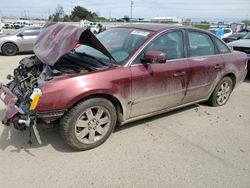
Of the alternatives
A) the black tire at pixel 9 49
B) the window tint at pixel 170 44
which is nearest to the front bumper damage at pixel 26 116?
the window tint at pixel 170 44

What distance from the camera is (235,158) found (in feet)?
10.1

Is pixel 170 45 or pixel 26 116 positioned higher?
pixel 170 45

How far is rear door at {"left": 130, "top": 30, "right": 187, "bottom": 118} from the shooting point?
129 inches

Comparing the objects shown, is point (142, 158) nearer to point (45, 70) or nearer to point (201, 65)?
point (45, 70)

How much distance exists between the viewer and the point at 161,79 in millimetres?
3479

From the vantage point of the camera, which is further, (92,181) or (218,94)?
(218,94)

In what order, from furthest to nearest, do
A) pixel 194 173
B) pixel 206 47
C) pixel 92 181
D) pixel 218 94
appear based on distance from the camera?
pixel 218 94 < pixel 206 47 < pixel 194 173 < pixel 92 181

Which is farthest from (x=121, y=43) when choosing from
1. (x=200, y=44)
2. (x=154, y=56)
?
(x=200, y=44)

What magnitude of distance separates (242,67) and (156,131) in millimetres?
2616

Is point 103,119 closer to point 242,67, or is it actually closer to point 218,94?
point 218,94

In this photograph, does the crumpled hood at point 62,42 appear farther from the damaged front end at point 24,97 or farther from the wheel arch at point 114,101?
the wheel arch at point 114,101

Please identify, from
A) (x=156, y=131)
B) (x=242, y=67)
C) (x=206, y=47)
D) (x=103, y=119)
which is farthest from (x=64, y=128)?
(x=242, y=67)

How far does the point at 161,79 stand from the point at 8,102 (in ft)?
6.90

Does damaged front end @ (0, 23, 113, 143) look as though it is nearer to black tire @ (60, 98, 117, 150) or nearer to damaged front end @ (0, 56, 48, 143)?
damaged front end @ (0, 56, 48, 143)
